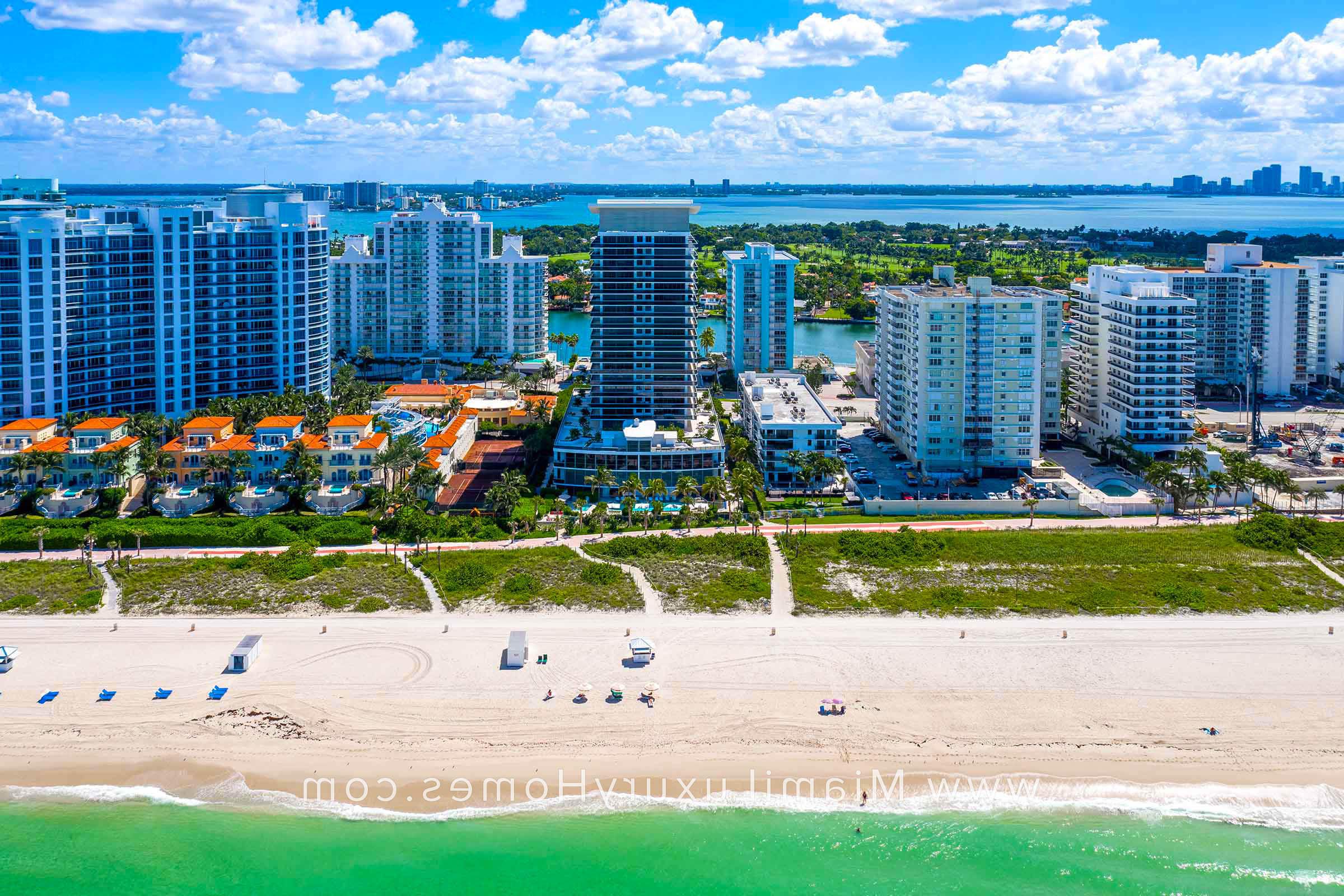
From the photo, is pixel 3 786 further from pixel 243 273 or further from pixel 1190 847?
pixel 243 273

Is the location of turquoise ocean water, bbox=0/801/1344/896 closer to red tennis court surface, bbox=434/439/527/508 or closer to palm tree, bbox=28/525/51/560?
palm tree, bbox=28/525/51/560

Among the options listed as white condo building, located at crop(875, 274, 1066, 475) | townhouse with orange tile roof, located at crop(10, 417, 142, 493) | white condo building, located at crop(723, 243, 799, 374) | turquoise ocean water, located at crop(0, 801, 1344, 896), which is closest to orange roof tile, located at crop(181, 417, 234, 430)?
townhouse with orange tile roof, located at crop(10, 417, 142, 493)

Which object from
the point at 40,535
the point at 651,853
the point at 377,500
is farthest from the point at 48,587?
the point at 651,853

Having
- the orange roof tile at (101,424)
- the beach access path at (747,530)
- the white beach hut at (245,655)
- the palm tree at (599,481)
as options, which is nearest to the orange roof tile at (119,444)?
the orange roof tile at (101,424)

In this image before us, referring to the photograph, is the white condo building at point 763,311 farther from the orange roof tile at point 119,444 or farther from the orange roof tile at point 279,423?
the orange roof tile at point 119,444

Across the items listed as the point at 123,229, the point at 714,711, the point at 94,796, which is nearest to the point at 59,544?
the point at 94,796

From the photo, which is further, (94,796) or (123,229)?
(123,229)
